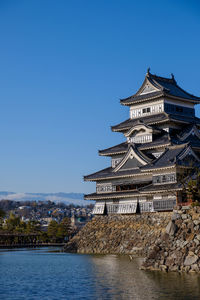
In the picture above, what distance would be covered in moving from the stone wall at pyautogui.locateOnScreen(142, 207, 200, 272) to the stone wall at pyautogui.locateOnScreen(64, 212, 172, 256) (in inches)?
455

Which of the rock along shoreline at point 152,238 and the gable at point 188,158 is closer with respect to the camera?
the rock along shoreline at point 152,238

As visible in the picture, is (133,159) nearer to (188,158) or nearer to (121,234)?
(188,158)

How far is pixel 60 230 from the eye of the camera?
85.9 meters

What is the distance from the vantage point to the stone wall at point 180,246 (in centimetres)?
3127

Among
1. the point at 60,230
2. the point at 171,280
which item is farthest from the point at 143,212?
the point at 60,230

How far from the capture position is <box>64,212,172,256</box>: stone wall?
157 feet

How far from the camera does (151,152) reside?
55.5m

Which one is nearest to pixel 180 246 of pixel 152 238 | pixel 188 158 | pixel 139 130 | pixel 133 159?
pixel 152 238

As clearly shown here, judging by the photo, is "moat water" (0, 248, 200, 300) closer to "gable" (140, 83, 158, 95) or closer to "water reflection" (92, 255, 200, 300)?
"water reflection" (92, 255, 200, 300)

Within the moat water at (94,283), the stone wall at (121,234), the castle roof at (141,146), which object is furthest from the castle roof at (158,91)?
the moat water at (94,283)

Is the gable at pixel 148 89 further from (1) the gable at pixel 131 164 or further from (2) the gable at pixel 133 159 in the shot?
(1) the gable at pixel 131 164

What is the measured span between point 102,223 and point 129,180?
5.47 meters

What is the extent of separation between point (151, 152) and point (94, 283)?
2788 cm

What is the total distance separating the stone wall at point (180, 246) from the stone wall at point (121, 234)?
37.9ft
